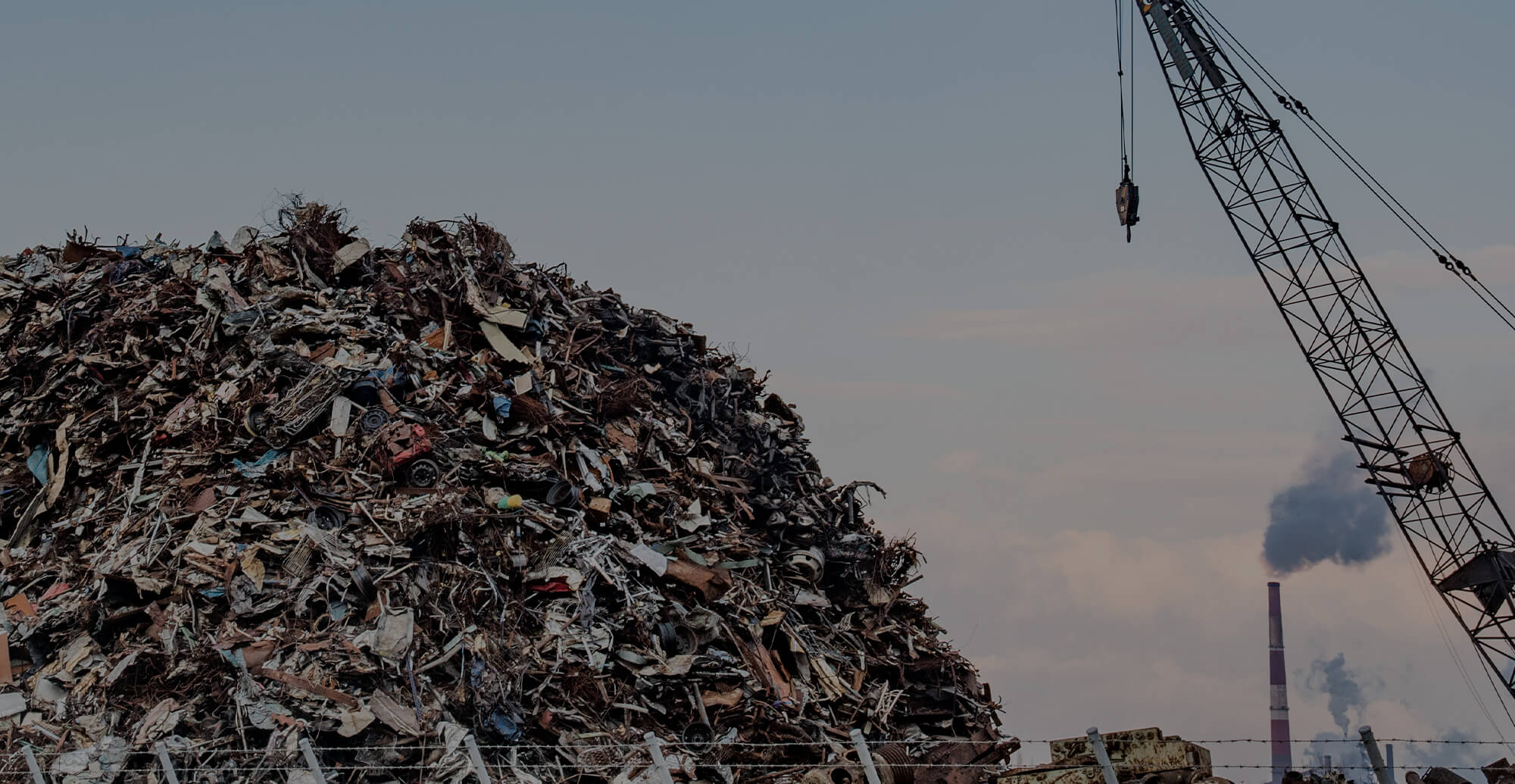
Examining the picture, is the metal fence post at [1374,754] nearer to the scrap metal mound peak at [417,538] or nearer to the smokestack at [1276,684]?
the scrap metal mound peak at [417,538]

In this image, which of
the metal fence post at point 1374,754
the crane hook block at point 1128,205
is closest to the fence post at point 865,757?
the metal fence post at point 1374,754

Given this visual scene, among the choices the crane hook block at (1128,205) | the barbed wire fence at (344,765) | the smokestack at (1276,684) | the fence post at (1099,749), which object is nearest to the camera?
the fence post at (1099,749)

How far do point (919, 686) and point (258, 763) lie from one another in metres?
9.85

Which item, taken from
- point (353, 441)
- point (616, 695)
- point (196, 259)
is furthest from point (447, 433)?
point (196, 259)

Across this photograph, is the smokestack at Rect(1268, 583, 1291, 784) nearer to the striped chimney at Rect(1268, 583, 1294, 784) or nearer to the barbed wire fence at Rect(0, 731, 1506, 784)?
the striped chimney at Rect(1268, 583, 1294, 784)

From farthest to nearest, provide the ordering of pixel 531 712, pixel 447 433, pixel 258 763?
pixel 447 433 → pixel 531 712 → pixel 258 763

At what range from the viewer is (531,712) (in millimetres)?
13625

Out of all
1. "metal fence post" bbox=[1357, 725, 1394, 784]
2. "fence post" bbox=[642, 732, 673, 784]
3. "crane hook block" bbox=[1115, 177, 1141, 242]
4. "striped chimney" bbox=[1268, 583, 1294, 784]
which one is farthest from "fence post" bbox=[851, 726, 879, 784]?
"striped chimney" bbox=[1268, 583, 1294, 784]

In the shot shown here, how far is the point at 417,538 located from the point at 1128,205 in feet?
62.3

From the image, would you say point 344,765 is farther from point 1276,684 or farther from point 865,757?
point 1276,684

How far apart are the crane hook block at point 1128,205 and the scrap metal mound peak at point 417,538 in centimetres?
1011

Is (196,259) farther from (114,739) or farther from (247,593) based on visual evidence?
(114,739)

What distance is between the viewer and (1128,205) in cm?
2834

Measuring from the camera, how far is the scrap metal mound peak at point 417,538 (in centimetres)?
1335
